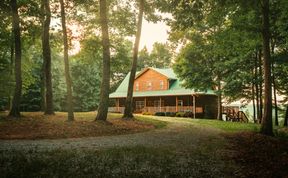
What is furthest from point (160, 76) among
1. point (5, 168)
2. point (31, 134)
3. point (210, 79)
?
point (5, 168)

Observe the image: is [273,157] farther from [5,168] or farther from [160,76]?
[160,76]

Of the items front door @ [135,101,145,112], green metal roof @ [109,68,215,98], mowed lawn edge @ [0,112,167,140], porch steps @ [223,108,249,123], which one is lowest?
porch steps @ [223,108,249,123]

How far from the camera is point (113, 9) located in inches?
1005

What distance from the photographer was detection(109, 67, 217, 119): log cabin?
136 feet

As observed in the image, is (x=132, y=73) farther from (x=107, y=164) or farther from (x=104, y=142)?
(x=107, y=164)

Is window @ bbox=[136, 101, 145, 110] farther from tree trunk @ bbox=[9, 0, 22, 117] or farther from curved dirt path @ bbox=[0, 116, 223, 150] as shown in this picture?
curved dirt path @ bbox=[0, 116, 223, 150]

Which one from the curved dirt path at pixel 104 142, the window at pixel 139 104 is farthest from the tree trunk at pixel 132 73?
the window at pixel 139 104

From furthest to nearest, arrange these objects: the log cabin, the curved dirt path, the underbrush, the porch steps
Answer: the log cabin < the porch steps < the curved dirt path < the underbrush

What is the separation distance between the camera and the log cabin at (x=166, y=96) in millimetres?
41463

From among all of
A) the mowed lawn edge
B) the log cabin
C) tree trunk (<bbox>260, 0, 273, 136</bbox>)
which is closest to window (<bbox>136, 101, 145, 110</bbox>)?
the log cabin

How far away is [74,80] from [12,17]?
1572 inches

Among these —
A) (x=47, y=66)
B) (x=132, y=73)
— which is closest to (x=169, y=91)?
(x=132, y=73)

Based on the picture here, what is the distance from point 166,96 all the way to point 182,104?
294cm

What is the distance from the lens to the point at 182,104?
45.3 m
